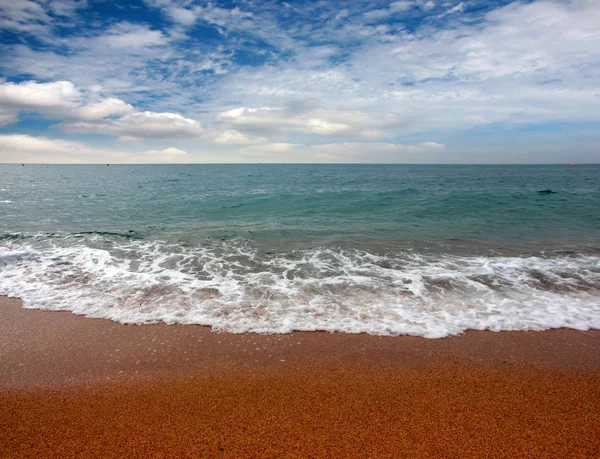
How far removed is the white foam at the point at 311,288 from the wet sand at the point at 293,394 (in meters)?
0.55

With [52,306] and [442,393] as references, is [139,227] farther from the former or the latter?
[442,393]

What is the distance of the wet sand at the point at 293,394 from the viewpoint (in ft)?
10.4

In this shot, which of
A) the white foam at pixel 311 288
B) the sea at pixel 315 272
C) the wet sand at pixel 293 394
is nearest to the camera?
the wet sand at pixel 293 394

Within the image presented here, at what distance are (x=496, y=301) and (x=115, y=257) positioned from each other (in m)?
11.3

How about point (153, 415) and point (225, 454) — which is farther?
point (153, 415)

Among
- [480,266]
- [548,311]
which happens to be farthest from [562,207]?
[548,311]

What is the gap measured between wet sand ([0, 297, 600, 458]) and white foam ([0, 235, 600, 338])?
1.81ft

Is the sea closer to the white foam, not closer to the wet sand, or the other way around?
the white foam

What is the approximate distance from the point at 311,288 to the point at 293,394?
3747mm

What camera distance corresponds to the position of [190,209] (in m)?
22.2

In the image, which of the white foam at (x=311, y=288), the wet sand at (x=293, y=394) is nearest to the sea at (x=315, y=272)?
the white foam at (x=311, y=288)

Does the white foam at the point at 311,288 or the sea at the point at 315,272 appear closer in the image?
the white foam at the point at 311,288

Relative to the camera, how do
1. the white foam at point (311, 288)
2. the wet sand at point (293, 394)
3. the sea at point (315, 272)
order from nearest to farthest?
the wet sand at point (293, 394), the white foam at point (311, 288), the sea at point (315, 272)

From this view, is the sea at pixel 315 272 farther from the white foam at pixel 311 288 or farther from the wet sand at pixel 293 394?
the wet sand at pixel 293 394
